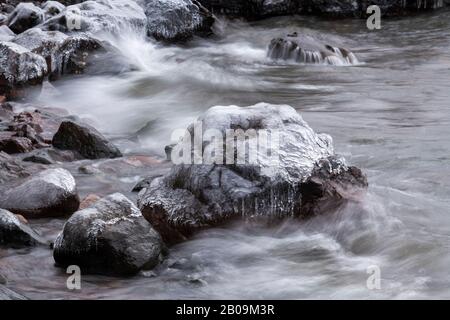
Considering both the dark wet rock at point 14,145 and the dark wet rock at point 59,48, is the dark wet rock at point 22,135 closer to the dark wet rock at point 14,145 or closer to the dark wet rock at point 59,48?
the dark wet rock at point 14,145

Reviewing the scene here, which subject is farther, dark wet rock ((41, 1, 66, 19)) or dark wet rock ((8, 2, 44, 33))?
dark wet rock ((41, 1, 66, 19))

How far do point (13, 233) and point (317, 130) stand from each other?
428cm

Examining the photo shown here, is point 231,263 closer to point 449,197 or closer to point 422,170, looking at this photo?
point 449,197

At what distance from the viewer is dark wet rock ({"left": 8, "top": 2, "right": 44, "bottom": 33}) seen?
13617 millimetres

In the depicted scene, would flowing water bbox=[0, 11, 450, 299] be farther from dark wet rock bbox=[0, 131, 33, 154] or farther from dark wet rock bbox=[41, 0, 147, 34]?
dark wet rock bbox=[0, 131, 33, 154]

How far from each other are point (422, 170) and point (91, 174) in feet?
10.0

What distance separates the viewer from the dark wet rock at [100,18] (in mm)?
12461

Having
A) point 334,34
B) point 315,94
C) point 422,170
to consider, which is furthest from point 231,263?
point 334,34

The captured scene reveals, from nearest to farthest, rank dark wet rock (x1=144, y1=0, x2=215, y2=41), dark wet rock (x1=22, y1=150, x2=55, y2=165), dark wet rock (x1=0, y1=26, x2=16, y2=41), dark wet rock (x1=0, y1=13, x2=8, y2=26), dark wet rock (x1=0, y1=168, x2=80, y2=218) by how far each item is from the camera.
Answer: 1. dark wet rock (x1=0, y1=168, x2=80, y2=218)
2. dark wet rock (x1=22, y1=150, x2=55, y2=165)
3. dark wet rock (x1=0, y1=26, x2=16, y2=41)
4. dark wet rock (x1=0, y1=13, x2=8, y2=26)
5. dark wet rock (x1=144, y1=0, x2=215, y2=41)

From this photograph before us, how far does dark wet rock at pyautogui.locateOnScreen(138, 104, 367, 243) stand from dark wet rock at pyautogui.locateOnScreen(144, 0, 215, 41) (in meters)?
9.39

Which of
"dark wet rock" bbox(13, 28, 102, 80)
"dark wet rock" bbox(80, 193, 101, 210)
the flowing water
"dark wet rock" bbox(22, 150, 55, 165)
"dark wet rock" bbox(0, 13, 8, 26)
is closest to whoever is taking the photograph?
the flowing water

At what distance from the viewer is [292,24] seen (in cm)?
1692

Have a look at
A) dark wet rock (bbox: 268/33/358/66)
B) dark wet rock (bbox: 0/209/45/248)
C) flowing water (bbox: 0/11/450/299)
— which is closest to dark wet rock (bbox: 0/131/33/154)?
flowing water (bbox: 0/11/450/299)

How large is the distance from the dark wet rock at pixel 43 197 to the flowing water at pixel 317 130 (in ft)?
0.60
